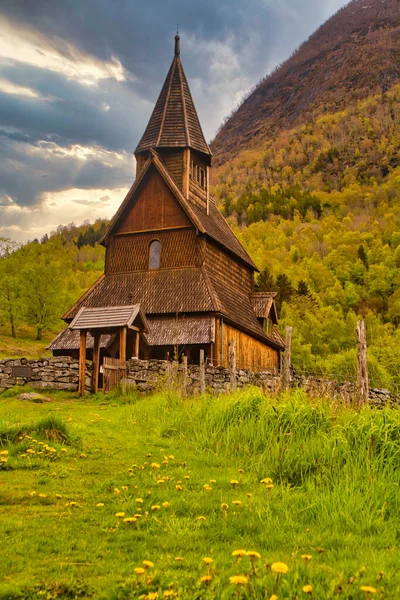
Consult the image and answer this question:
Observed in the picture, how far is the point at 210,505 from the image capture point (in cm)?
688

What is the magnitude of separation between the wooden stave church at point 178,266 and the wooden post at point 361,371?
13733 millimetres

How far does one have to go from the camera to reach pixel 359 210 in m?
128

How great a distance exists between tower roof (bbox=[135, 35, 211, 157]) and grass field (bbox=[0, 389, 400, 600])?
24.3 meters

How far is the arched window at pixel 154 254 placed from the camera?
101ft

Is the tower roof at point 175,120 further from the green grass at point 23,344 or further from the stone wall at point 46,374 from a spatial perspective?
the green grass at point 23,344

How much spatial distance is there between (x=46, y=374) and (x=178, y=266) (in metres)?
10.1

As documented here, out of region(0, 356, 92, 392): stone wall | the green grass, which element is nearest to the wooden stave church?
region(0, 356, 92, 392): stone wall

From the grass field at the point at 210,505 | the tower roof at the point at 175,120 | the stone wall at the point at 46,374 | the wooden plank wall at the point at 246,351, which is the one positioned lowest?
the grass field at the point at 210,505

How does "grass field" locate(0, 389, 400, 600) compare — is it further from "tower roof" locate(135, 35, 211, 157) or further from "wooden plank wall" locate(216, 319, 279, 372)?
"tower roof" locate(135, 35, 211, 157)

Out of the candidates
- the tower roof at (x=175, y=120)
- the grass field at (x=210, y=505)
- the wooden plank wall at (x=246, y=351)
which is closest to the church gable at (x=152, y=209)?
the tower roof at (x=175, y=120)

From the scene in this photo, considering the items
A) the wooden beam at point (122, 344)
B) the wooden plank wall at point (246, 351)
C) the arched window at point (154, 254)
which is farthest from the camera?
the arched window at point (154, 254)

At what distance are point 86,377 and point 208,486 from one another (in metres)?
15.5

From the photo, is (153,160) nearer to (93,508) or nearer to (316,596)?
(93,508)

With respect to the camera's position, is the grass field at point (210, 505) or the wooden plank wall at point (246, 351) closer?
the grass field at point (210, 505)
